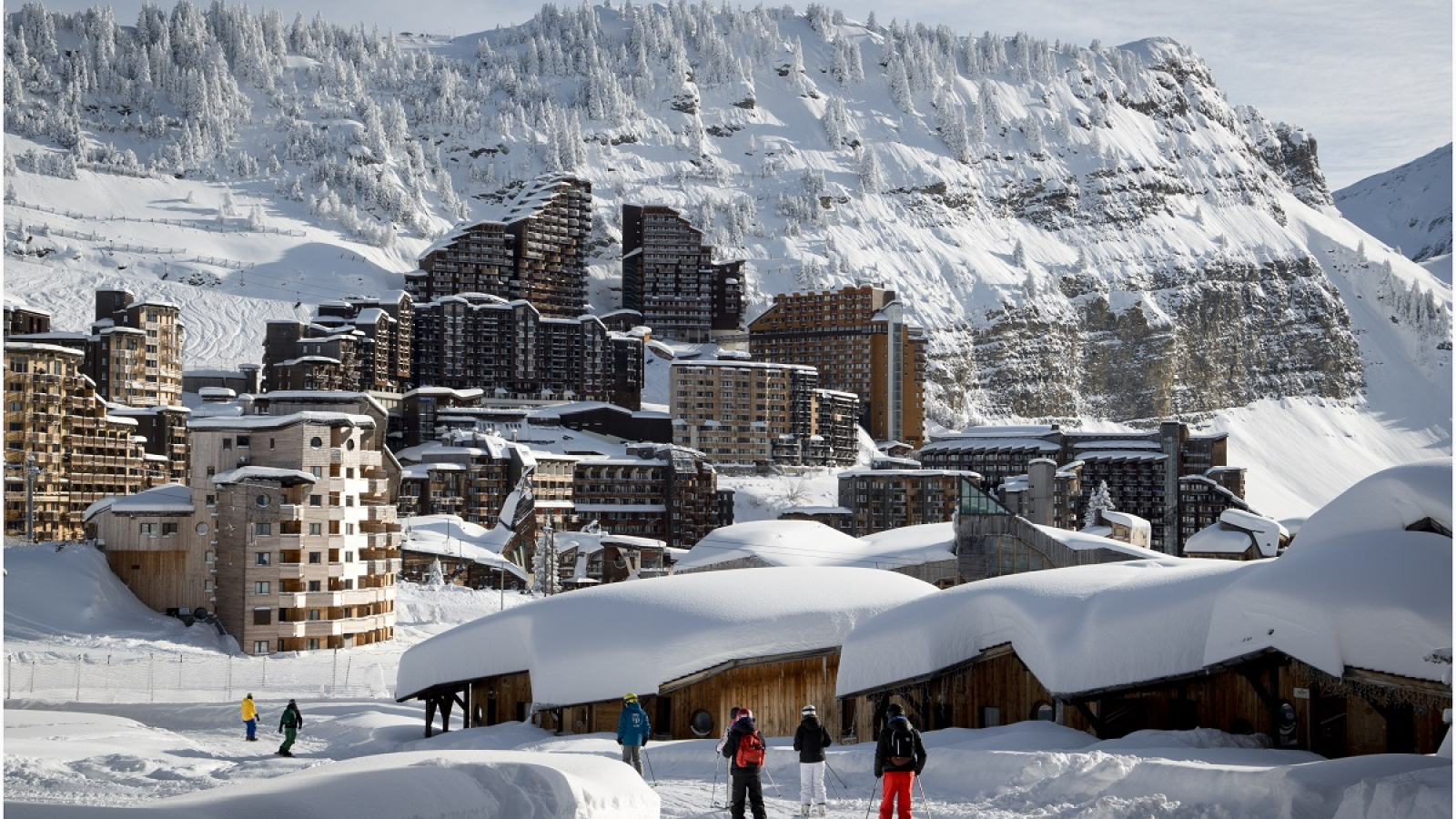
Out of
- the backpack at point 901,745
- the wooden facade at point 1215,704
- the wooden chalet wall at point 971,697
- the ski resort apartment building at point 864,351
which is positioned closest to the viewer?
the backpack at point 901,745

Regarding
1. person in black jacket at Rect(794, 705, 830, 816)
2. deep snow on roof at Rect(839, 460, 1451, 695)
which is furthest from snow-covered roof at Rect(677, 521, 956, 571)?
person in black jacket at Rect(794, 705, 830, 816)

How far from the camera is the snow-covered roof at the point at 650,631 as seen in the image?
30422 millimetres

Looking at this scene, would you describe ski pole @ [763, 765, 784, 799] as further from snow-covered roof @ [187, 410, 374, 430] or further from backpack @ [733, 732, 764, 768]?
snow-covered roof @ [187, 410, 374, 430]

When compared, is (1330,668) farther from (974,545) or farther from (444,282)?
(444,282)

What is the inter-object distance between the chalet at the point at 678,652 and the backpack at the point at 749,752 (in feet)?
44.3

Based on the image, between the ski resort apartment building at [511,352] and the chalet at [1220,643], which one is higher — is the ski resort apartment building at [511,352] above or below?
above

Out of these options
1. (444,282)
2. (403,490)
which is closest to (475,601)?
(403,490)

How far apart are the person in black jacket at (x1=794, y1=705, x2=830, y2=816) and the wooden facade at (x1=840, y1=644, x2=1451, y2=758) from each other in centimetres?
742

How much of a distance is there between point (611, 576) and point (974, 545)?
179 ft

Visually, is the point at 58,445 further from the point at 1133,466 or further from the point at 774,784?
the point at 1133,466

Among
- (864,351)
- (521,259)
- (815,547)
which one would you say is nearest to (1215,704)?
(815,547)

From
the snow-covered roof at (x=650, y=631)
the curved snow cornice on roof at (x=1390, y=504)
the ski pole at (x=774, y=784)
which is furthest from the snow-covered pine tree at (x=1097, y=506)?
the ski pole at (x=774, y=784)

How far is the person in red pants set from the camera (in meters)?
15.4

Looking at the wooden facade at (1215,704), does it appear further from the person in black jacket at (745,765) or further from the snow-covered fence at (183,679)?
the snow-covered fence at (183,679)
